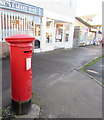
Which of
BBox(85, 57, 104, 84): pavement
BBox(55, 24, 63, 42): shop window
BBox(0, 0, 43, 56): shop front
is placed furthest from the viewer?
BBox(55, 24, 63, 42): shop window

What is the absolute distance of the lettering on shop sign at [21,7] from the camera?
6.81 meters

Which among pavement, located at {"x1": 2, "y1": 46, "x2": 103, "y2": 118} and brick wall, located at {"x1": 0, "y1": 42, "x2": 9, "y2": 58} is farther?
brick wall, located at {"x1": 0, "y1": 42, "x2": 9, "y2": 58}

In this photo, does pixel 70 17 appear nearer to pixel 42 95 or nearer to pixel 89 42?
pixel 89 42

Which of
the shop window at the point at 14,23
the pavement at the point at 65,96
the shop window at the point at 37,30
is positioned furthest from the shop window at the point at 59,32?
the pavement at the point at 65,96

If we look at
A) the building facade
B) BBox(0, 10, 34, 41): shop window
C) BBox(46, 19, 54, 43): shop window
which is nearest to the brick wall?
the building facade

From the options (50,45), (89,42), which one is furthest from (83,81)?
(89,42)

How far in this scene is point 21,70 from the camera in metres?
2.26

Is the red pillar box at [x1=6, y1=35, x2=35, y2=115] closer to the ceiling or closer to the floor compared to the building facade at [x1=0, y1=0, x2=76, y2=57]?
closer to the floor

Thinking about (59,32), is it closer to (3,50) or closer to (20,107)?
(3,50)

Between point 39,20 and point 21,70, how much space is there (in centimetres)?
801

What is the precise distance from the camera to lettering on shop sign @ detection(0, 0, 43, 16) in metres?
6.81

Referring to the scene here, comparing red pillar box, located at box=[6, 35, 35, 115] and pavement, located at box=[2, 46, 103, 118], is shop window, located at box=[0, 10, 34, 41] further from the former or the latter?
red pillar box, located at box=[6, 35, 35, 115]

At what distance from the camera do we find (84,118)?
2.49m

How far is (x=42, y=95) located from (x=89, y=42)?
1947cm
